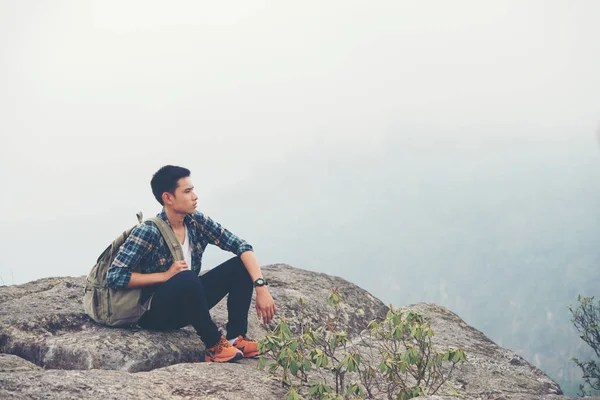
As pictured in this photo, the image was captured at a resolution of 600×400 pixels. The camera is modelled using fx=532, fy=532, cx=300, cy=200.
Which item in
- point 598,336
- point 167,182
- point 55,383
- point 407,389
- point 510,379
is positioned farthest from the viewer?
point 598,336

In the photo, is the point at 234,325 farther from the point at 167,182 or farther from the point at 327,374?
the point at 167,182

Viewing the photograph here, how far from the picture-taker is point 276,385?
5418 millimetres

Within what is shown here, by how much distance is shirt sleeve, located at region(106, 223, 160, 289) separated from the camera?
5.86 meters

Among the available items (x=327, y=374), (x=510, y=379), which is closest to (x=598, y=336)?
Answer: (x=510, y=379)

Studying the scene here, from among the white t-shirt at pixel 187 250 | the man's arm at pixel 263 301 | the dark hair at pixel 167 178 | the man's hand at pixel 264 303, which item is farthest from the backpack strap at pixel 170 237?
the man's hand at pixel 264 303

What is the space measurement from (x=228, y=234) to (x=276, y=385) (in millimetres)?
2098

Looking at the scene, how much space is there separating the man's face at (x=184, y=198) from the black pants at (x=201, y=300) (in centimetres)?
77

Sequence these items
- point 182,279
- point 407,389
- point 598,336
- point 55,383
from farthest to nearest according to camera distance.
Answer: point 598,336, point 182,279, point 407,389, point 55,383

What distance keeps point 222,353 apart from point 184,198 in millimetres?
1816

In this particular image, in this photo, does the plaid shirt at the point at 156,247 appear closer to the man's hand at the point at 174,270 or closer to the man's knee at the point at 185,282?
the man's hand at the point at 174,270

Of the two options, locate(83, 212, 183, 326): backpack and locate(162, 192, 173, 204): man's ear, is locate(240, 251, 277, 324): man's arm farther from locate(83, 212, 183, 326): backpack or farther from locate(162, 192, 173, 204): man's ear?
locate(162, 192, 173, 204): man's ear

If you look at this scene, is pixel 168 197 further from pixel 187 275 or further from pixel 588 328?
pixel 588 328

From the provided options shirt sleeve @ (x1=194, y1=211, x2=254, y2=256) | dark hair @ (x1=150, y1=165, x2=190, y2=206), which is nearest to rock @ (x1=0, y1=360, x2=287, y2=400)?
shirt sleeve @ (x1=194, y1=211, x2=254, y2=256)

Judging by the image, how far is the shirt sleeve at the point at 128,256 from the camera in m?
5.86
